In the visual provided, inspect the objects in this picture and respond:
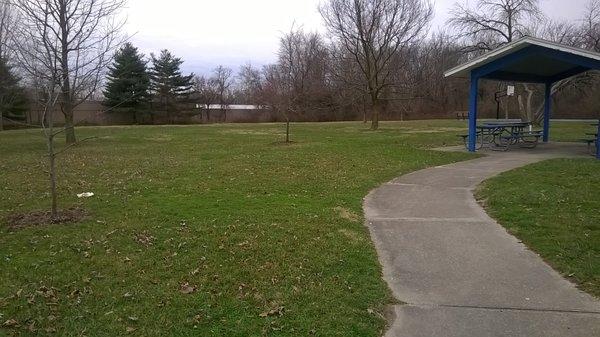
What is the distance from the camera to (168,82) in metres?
52.5

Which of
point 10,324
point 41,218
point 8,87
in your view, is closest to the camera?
point 10,324

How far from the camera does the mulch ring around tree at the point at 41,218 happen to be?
21.6ft

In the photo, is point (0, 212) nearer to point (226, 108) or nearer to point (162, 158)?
point (162, 158)

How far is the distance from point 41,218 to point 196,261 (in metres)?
3.12

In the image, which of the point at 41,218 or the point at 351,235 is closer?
the point at 351,235

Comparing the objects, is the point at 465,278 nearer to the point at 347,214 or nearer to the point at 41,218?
the point at 347,214

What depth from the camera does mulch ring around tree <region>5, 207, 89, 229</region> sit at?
21.6ft

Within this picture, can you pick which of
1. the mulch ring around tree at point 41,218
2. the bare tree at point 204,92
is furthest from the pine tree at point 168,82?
the mulch ring around tree at point 41,218

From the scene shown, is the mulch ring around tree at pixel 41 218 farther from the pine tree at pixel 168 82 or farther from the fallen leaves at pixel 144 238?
the pine tree at pixel 168 82

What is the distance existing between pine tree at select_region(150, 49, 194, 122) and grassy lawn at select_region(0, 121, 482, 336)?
4289cm

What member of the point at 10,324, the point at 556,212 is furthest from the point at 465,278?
the point at 10,324

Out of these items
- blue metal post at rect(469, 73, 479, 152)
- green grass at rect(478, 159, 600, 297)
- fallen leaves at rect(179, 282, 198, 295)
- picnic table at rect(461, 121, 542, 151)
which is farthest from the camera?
picnic table at rect(461, 121, 542, 151)

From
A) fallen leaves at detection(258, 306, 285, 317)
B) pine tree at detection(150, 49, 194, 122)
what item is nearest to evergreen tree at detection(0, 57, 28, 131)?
pine tree at detection(150, 49, 194, 122)

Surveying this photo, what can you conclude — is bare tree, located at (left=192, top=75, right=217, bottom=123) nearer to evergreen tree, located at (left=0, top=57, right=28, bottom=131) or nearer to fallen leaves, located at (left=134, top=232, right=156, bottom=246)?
evergreen tree, located at (left=0, top=57, right=28, bottom=131)
